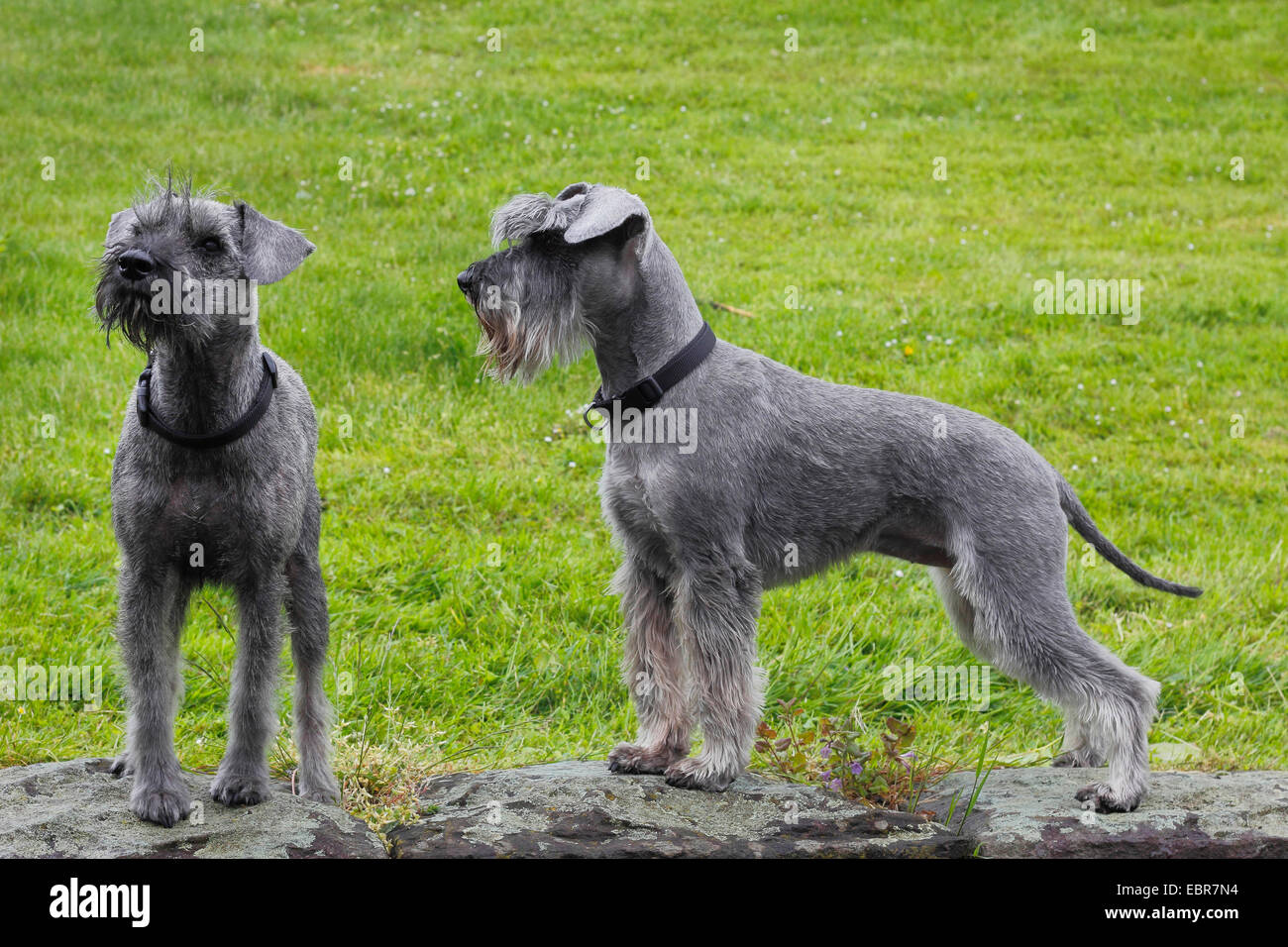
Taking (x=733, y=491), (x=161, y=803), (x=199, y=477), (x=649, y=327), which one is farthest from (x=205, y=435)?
(x=733, y=491)

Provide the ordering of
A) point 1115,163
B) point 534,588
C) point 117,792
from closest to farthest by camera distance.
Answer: point 117,792
point 534,588
point 1115,163

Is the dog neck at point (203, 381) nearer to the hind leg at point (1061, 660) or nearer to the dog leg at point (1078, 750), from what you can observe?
the hind leg at point (1061, 660)

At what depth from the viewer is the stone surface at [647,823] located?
177 inches

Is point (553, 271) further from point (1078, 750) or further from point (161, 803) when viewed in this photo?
point (1078, 750)

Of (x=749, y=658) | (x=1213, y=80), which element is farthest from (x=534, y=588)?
(x=1213, y=80)

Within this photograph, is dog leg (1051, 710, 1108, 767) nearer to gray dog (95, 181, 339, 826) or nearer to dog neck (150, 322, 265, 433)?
gray dog (95, 181, 339, 826)

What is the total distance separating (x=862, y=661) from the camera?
6.66m

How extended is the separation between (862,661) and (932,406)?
1.94 metres

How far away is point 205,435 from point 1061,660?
3218 millimetres

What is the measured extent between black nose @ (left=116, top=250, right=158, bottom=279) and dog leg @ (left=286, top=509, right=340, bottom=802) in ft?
4.17

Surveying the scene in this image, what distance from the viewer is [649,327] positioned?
193 inches

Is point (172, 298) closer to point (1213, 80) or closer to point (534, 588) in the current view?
point (534, 588)

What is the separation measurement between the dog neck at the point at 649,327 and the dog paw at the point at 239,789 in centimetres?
197

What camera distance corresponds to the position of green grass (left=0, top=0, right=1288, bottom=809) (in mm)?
6621
